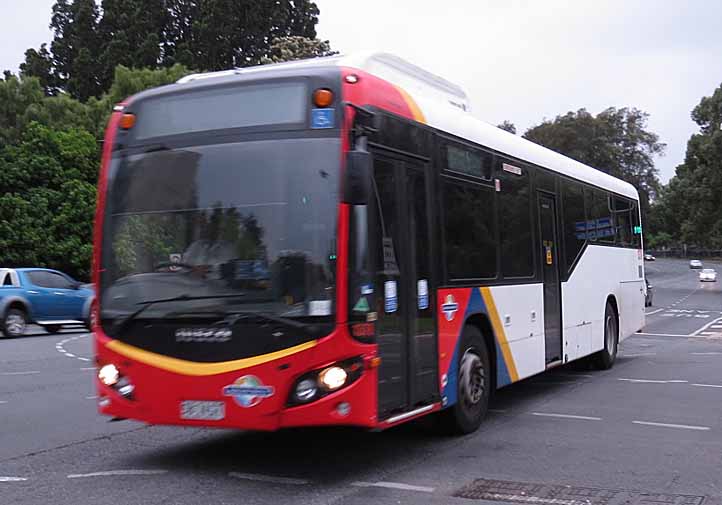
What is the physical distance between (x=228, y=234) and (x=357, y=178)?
109 centimetres

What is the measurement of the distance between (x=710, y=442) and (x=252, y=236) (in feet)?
16.0

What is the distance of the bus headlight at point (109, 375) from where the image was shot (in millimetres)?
7625

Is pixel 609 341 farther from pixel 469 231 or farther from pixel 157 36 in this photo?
pixel 157 36

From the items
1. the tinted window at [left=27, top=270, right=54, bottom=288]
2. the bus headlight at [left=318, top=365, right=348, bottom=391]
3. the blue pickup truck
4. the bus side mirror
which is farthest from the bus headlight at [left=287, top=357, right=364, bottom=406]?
the tinted window at [left=27, top=270, right=54, bottom=288]

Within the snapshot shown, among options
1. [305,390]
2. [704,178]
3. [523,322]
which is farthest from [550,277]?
[704,178]

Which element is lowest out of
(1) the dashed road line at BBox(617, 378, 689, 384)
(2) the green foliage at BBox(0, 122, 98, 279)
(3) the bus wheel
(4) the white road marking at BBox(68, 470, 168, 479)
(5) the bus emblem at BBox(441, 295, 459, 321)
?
(1) the dashed road line at BBox(617, 378, 689, 384)

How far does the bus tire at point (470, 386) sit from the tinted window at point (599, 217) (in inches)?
206

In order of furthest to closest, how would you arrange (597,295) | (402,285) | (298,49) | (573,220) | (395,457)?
1. (298,49)
2. (597,295)
3. (573,220)
4. (395,457)
5. (402,285)

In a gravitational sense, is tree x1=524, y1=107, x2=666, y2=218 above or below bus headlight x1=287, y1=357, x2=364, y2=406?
above

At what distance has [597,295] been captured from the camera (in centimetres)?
1462

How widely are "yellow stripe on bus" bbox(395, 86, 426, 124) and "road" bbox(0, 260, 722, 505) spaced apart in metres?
2.94

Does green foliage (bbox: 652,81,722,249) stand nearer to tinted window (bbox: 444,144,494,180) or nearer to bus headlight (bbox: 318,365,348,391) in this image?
tinted window (bbox: 444,144,494,180)

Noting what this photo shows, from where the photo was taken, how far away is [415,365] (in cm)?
803

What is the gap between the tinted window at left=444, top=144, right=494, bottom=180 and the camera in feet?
30.4
